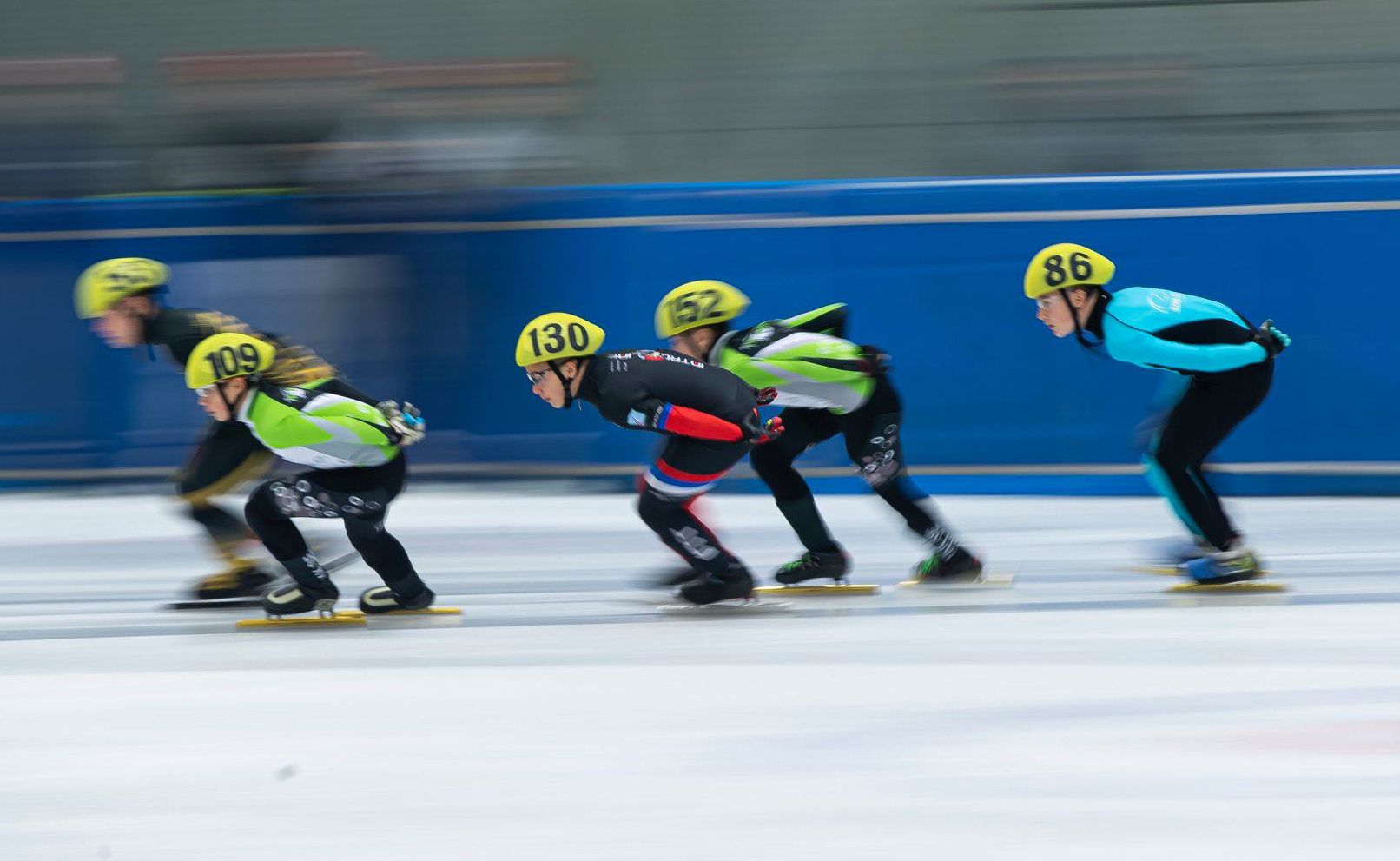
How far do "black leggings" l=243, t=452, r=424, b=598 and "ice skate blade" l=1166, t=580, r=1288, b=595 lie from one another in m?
2.66

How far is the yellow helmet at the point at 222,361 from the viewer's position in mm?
5020

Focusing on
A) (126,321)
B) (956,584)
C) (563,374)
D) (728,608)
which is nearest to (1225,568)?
(956,584)

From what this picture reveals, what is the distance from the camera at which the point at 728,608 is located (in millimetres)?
5461

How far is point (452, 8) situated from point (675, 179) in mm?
1562

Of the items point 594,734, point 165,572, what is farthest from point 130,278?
point 594,734

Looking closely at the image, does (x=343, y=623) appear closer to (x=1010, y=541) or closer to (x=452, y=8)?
(x=1010, y=541)

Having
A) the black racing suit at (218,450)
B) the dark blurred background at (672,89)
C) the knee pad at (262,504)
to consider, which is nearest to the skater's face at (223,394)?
the knee pad at (262,504)

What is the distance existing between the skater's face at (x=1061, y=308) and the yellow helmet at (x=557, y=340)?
1526 millimetres

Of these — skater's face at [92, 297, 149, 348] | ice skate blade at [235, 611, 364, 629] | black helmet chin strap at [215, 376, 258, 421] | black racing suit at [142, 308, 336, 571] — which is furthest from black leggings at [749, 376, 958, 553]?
skater's face at [92, 297, 149, 348]

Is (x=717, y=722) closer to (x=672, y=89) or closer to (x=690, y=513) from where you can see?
(x=690, y=513)

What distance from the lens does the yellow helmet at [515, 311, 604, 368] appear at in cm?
502

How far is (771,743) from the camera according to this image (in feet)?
12.2

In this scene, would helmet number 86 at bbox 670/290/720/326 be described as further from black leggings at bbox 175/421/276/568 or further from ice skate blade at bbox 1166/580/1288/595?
ice skate blade at bbox 1166/580/1288/595

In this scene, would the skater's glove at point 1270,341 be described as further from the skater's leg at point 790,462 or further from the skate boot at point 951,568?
the skater's leg at point 790,462
